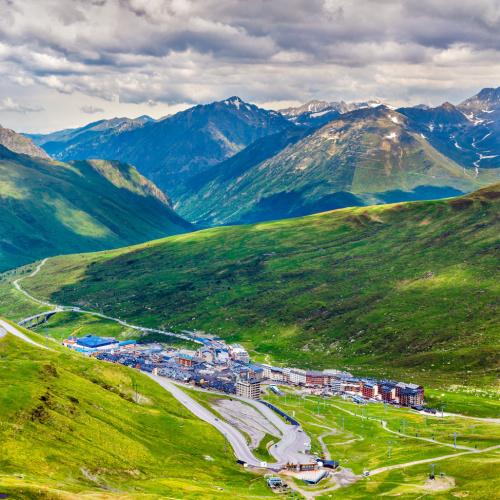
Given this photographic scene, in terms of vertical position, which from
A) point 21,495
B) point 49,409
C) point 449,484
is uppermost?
point 49,409

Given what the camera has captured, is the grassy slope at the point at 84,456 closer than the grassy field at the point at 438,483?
Yes

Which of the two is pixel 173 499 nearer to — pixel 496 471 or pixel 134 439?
pixel 134 439

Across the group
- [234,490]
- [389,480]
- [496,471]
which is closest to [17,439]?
[234,490]

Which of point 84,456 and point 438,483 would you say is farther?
point 438,483

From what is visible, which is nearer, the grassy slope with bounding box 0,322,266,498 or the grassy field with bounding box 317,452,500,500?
the grassy slope with bounding box 0,322,266,498

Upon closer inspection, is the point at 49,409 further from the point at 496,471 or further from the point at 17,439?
the point at 496,471

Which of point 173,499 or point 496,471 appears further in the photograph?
point 496,471

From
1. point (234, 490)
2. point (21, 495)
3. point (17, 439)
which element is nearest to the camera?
point (21, 495)

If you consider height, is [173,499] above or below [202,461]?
below

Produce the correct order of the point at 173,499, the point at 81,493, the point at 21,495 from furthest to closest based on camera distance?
the point at 173,499, the point at 81,493, the point at 21,495

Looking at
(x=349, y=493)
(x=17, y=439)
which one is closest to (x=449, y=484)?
(x=349, y=493)

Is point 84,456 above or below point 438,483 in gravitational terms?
above
